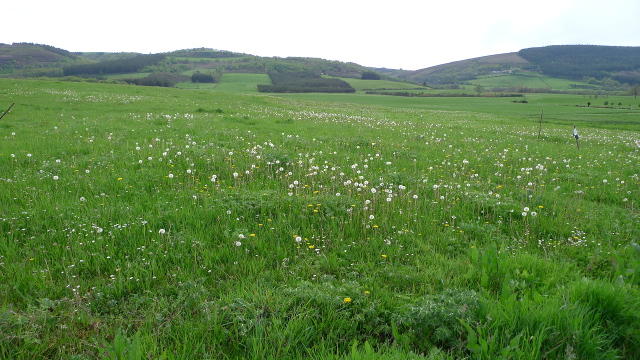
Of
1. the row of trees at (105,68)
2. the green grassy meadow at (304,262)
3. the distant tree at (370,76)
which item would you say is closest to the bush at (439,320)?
the green grassy meadow at (304,262)

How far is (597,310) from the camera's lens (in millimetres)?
3277

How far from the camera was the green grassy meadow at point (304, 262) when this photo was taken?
300 cm

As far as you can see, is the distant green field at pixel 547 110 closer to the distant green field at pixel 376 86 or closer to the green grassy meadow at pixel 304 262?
the green grassy meadow at pixel 304 262

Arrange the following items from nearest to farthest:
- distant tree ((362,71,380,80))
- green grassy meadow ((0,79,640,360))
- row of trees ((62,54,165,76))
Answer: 1. green grassy meadow ((0,79,640,360))
2. row of trees ((62,54,165,76))
3. distant tree ((362,71,380,80))

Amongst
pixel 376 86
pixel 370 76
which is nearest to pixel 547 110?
pixel 376 86

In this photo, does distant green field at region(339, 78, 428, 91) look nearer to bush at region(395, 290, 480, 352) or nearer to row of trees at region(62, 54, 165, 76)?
row of trees at region(62, 54, 165, 76)

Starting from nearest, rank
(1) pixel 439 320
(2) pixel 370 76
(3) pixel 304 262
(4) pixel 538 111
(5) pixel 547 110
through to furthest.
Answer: (1) pixel 439 320 < (3) pixel 304 262 < (4) pixel 538 111 < (5) pixel 547 110 < (2) pixel 370 76

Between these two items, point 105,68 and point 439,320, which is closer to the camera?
point 439,320

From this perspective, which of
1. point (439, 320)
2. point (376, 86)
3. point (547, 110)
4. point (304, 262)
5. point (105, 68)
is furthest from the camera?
point (105, 68)

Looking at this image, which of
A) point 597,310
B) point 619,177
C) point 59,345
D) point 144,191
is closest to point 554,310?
point 597,310

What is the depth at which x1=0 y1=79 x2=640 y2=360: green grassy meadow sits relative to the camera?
300 centimetres

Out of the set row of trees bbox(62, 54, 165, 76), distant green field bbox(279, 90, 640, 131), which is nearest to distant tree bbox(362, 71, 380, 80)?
row of trees bbox(62, 54, 165, 76)

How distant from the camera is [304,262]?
173 inches

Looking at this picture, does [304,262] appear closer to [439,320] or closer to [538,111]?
[439,320]
